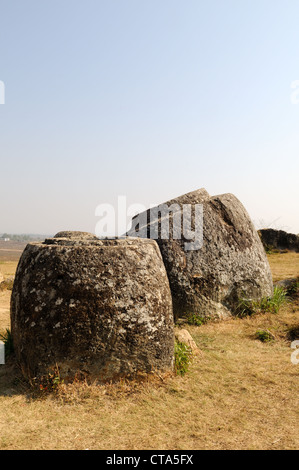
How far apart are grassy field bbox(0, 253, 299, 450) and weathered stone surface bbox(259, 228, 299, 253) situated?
16.8 metres

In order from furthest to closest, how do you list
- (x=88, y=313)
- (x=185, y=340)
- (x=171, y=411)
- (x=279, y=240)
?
(x=279, y=240) < (x=185, y=340) < (x=88, y=313) < (x=171, y=411)

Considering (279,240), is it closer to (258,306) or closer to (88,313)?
(258,306)

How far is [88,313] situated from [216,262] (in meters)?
4.79

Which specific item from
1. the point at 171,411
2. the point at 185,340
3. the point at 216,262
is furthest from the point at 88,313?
the point at 216,262

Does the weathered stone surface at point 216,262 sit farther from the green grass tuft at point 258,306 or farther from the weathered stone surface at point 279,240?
the weathered stone surface at point 279,240

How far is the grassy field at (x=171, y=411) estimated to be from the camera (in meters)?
4.05

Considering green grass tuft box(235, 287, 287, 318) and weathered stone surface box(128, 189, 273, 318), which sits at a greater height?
weathered stone surface box(128, 189, 273, 318)

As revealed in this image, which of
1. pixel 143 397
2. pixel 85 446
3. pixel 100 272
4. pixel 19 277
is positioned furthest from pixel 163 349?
pixel 19 277

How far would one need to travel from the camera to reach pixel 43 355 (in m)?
5.03

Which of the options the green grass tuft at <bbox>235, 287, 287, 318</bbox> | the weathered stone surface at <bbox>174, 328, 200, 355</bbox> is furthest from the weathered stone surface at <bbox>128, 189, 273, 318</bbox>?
the weathered stone surface at <bbox>174, 328, 200, 355</bbox>

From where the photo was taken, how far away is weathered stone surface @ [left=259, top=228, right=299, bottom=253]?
878 inches

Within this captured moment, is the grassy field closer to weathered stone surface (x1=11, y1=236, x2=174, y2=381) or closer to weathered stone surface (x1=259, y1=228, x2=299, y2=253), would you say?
weathered stone surface (x1=11, y1=236, x2=174, y2=381)

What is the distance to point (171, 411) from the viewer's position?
4691mm

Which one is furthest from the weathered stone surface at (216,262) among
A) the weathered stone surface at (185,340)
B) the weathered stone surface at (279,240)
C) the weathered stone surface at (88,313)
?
the weathered stone surface at (279,240)
